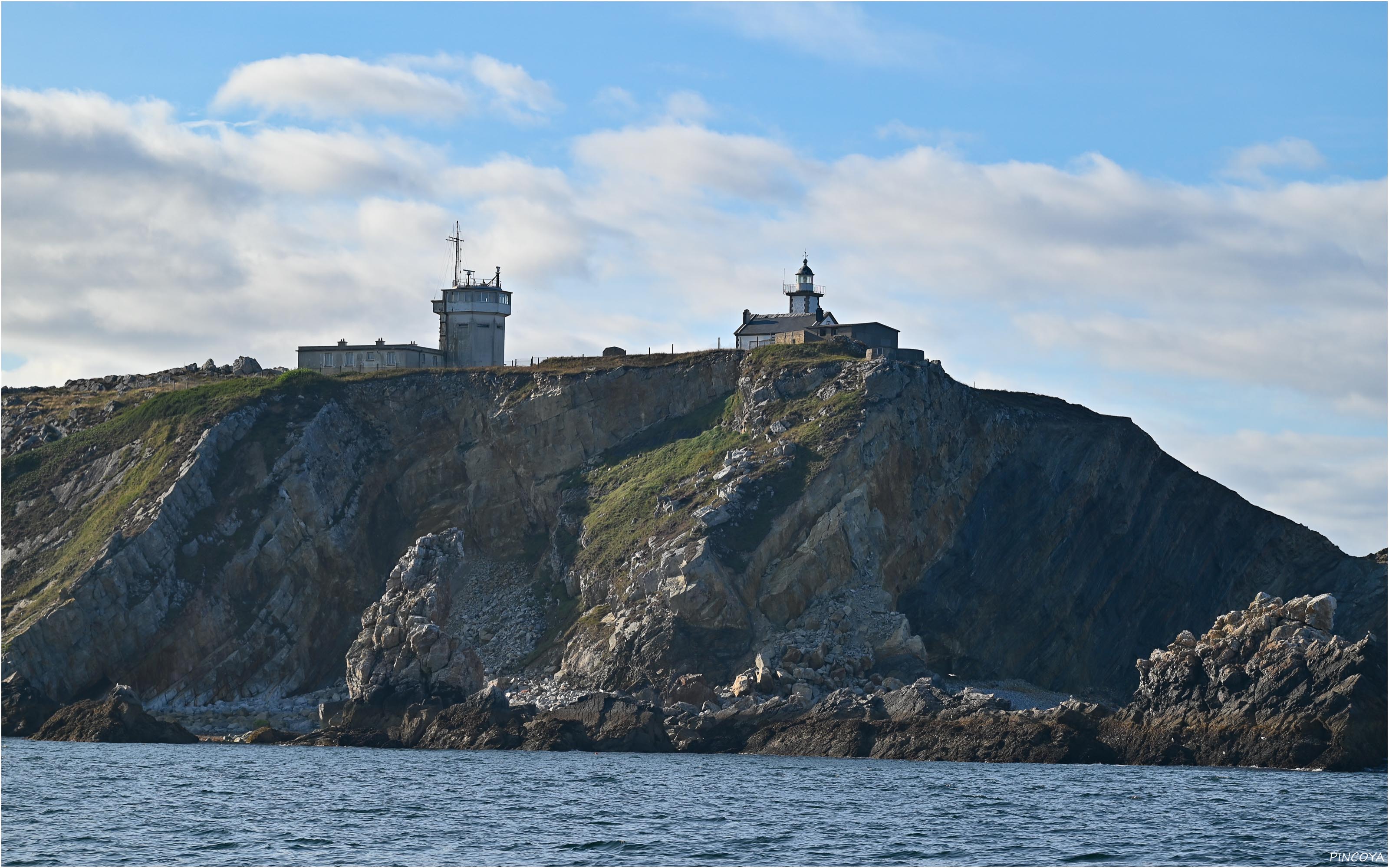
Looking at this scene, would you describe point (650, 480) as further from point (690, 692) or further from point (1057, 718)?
point (1057, 718)

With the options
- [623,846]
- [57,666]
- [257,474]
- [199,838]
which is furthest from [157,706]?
[623,846]

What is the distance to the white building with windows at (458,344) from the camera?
96750 millimetres

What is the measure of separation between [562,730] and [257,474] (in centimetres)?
2732

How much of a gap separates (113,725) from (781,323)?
43.3m

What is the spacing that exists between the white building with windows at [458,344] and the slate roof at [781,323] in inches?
553

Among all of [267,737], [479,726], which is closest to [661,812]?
[479,726]

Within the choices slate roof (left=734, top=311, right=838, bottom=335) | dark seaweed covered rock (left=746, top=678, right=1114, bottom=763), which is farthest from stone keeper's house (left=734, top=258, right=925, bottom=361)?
dark seaweed covered rock (left=746, top=678, right=1114, bottom=763)

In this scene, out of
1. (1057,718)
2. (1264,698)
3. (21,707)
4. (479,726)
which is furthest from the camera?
(21,707)

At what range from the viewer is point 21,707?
7150cm

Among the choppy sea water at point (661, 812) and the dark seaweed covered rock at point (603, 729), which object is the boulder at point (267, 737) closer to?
the choppy sea water at point (661, 812)

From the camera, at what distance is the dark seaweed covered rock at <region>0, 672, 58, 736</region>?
70.9m

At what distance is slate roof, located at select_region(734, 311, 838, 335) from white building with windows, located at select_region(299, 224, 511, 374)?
553 inches

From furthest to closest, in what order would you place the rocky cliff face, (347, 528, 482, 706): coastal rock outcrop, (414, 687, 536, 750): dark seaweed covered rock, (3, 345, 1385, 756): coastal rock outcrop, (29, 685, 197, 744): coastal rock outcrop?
the rocky cliff face < (3, 345, 1385, 756): coastal rock outcrop < (29, 685, 197, 744): coastal rock outcrop < (347, 528, 482, 706): coastal rock outcrop < (414, 687, 536, 750): dark seaweed covered rock

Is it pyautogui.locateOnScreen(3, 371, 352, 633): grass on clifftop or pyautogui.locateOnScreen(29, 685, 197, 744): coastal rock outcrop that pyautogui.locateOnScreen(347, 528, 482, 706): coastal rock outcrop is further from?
pyautogui.locateOnScreen(3, 371, 352, 633): grass on clifftop
